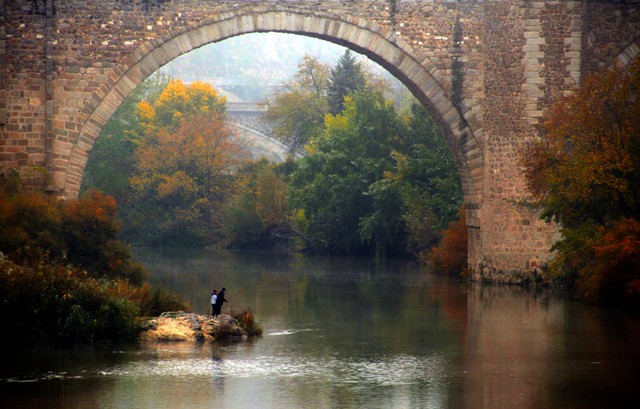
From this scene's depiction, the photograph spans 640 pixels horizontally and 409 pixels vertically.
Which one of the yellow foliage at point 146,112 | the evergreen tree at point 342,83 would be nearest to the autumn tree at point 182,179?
the yellow foliage at point 146,112

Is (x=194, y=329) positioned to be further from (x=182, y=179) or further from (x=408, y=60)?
(x=182, y=179)

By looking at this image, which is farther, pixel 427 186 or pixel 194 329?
pixel 427 186

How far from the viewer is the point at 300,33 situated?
2342 cm

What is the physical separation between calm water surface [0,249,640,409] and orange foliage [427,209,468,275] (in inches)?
177

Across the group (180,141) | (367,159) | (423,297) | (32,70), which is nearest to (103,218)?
(32,70)

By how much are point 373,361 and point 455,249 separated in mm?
13555

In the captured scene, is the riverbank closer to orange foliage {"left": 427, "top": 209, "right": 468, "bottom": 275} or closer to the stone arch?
the stone arch

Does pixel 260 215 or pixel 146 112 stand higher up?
pixel 146 112

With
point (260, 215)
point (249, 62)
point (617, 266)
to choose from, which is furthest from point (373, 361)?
point (249, 62)

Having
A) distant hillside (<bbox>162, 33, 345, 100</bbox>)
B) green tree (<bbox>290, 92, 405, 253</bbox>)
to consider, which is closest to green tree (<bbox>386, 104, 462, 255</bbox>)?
green tree (<bbox>290, 92, 405, 253</bbox>)

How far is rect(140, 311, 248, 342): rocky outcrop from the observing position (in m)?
15.8

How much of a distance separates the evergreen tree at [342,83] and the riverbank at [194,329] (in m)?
27.9

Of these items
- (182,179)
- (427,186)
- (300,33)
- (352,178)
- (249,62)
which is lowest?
(427,186)

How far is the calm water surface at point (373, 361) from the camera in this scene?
1174 centimetres
